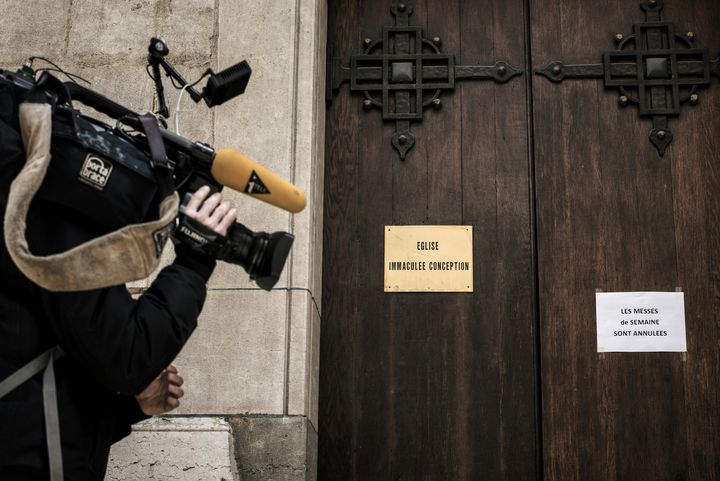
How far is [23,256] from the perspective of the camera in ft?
5.55

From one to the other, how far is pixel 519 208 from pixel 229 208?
2.03 m

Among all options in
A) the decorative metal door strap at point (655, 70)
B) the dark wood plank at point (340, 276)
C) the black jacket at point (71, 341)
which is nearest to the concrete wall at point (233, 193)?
the dark wood plank at point (340, 276)

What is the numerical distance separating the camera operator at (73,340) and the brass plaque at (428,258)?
1872mm

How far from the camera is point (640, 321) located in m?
3.65

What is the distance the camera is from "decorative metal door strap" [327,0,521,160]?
391 cm

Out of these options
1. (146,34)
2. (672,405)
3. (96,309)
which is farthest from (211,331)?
(672,405)

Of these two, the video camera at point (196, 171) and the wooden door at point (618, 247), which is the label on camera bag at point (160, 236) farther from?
the wooden door at point (618, 247)

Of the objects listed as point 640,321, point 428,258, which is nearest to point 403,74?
point 428,258

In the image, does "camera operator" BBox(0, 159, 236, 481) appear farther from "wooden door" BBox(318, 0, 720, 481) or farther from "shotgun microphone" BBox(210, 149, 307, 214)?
"wooden door" BBox(318, 0, 720, 481)

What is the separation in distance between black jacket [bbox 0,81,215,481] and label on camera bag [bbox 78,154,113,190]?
0.08 m

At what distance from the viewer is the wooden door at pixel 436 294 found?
3.64 meters

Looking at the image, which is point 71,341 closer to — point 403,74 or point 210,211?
point 210,211

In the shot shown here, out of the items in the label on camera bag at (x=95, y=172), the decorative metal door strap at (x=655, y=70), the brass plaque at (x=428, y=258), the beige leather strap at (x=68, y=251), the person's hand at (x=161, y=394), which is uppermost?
Answer: the decorative metal door strap at (x=655, y=70)

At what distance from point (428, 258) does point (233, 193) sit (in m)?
0.86
